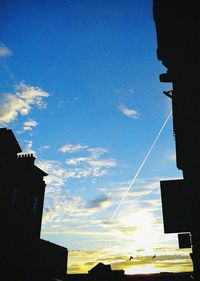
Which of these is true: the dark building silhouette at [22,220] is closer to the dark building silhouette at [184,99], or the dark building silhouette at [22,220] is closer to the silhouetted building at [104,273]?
the silhouetted building at [104,273]

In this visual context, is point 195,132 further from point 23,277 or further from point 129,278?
point 129,278

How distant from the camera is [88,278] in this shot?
1371 inches

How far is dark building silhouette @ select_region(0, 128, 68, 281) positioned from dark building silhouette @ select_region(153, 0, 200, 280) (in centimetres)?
1430

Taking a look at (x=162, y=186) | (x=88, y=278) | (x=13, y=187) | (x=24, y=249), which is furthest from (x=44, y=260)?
(x=162, y=186)

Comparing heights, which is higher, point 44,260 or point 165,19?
point 165,19

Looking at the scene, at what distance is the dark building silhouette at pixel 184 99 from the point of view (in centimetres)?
822

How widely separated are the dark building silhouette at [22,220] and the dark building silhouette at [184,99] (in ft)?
46.9

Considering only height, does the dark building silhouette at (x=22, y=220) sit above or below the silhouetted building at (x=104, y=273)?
above

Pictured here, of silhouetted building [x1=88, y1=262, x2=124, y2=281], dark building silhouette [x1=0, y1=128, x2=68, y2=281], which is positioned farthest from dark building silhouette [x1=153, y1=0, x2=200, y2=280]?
silhouetted building [x1=88, y1=262, x2=124, y2=281]

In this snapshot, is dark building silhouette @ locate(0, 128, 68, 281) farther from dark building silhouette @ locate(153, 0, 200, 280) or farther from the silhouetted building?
dark building silhouette @ locate(153, 0, 200, 280)

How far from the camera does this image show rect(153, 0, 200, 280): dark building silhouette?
8219 millimetres

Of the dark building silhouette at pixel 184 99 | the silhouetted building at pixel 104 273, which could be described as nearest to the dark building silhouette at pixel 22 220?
the silhouetted building at pixel 104 273

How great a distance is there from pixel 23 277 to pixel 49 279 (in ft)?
8.26

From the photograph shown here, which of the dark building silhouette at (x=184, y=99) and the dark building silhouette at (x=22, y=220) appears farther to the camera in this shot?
the dark building silhouette at (x=22, y=220)
